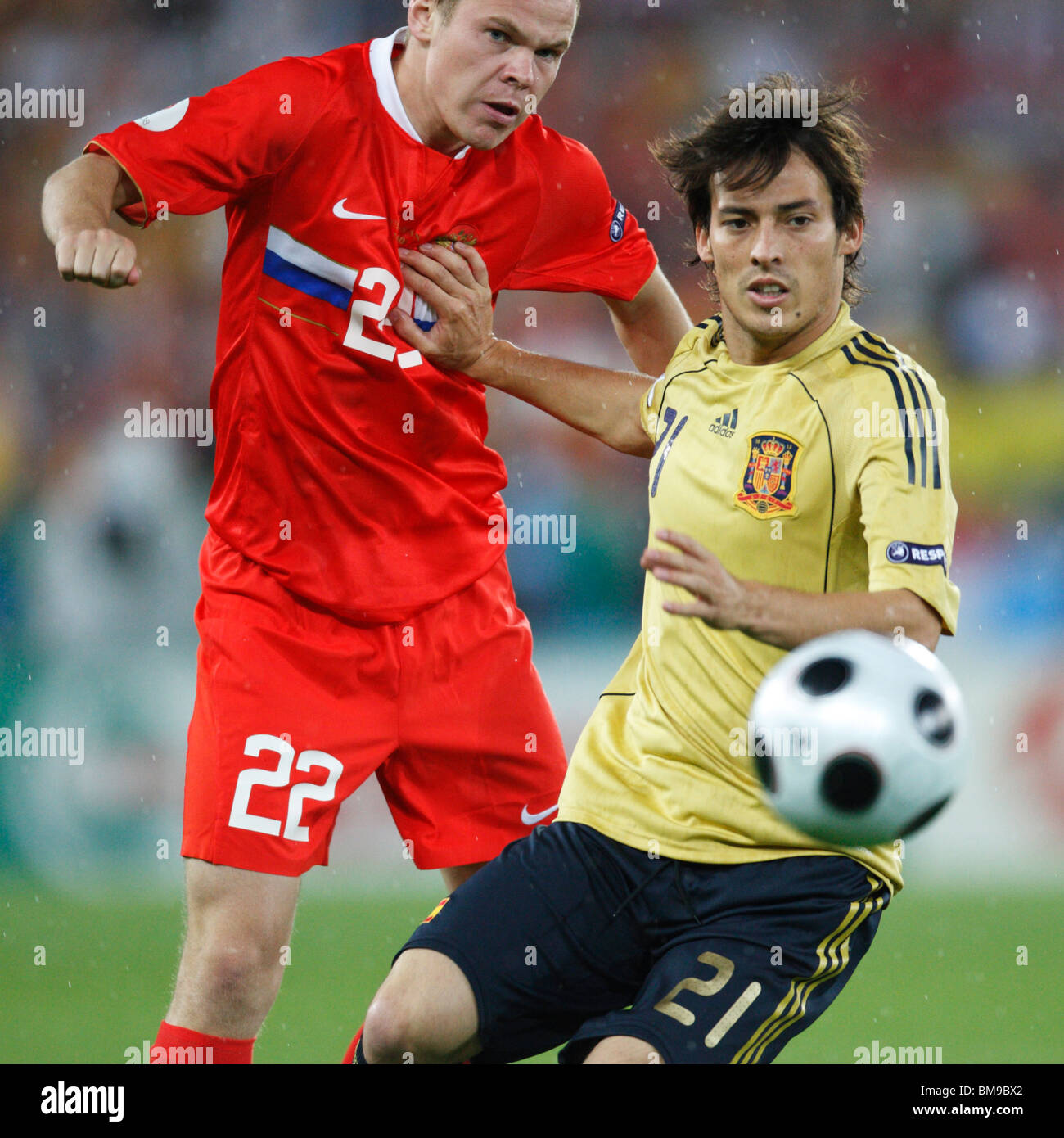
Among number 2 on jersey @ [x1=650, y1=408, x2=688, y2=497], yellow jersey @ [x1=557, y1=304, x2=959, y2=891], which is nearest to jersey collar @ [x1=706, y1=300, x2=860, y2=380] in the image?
yellow jersey @ [x1=557, y1=304, x2=959, y2=891]

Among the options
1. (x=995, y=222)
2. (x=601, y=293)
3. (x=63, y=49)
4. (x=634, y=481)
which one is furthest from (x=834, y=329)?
(x=63, y=49)

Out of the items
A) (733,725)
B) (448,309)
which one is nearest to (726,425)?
(733,725)

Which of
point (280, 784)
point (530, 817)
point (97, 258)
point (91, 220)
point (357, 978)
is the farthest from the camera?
point (357, 978)

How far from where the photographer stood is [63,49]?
6.91 m

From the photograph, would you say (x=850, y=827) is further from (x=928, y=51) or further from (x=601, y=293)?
(x=928, y=51)

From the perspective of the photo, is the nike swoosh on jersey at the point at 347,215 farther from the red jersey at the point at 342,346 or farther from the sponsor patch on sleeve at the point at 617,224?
the sponsor patch on sleeve at the point at 617,224

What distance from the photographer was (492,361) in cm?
289

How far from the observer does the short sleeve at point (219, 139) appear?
2506 millimetres

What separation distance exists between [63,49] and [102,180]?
508 centimetres

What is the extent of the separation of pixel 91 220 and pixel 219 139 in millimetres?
379

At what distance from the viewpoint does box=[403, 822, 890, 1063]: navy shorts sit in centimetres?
228

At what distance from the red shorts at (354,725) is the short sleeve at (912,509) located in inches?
36.7

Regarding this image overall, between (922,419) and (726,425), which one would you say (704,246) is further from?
(922,419)

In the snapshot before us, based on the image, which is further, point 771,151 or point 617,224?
point 617,224
